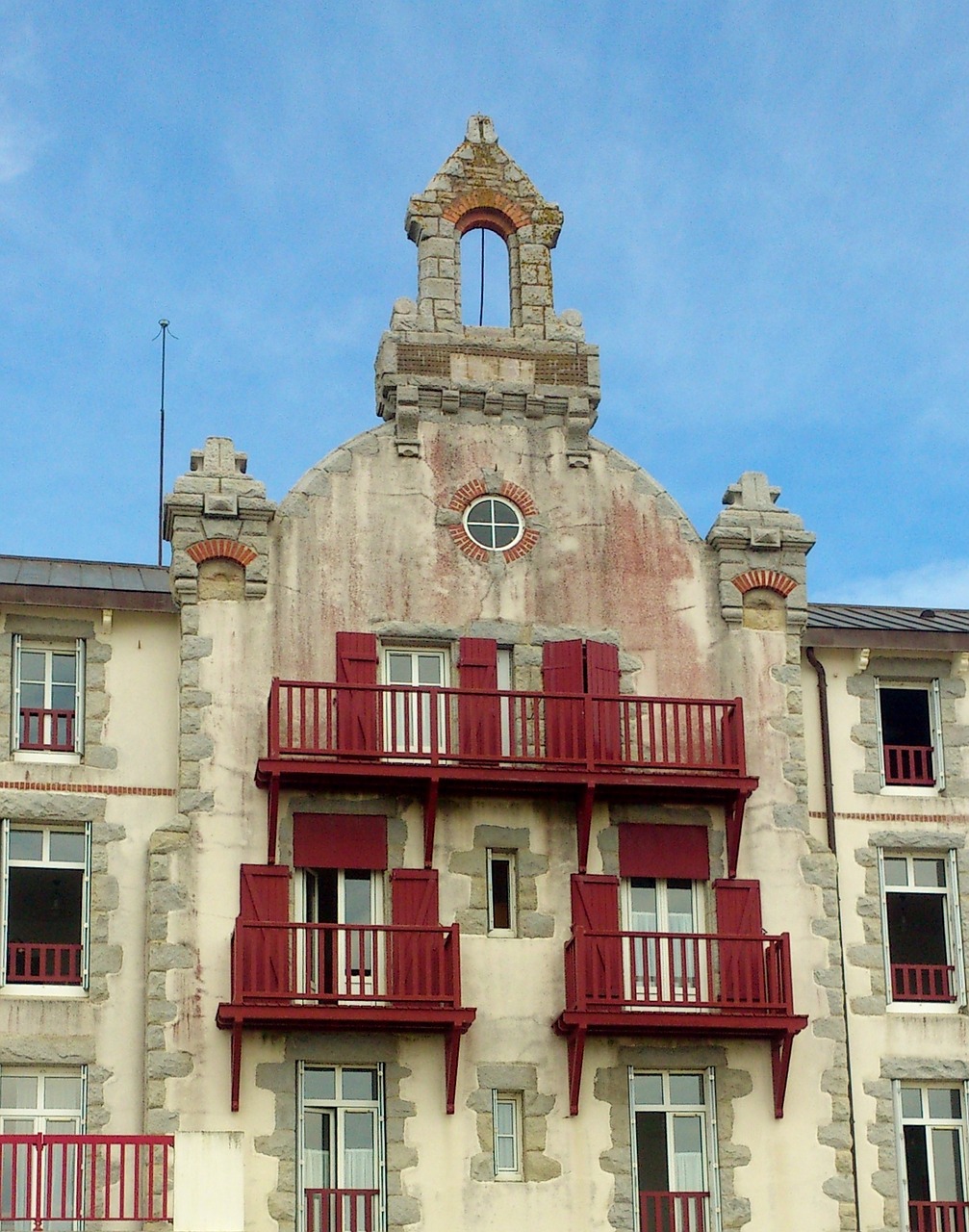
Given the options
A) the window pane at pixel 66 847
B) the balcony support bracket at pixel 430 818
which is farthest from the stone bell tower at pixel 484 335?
the window pane at pixel 66 847

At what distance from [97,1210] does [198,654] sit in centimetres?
808

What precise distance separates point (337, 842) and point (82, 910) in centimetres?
377

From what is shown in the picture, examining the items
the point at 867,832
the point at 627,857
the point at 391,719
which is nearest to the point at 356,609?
the point at 391,719

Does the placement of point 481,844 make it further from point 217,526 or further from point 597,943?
point 217,526

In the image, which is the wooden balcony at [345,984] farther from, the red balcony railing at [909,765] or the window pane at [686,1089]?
the red balcony railing at [909,765]

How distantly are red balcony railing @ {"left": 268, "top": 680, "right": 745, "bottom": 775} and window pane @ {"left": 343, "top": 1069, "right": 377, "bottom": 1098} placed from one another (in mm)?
4482

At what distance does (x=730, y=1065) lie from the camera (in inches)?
1415

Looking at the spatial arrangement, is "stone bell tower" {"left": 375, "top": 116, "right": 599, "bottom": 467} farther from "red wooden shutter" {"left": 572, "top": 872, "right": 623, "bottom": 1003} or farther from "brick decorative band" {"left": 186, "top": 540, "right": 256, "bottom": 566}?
"red wooden shutter" {"left": 572, "top": 872, "right": 623, "bottom": 1003}

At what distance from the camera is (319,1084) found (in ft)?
115

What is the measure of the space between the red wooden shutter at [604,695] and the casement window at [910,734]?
4.68 m

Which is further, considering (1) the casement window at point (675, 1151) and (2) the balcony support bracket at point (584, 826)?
(2) the balcony support bracket at point (584, 826)

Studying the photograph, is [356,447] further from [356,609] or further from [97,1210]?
[97,1210]

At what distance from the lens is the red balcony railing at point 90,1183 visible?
3205cm

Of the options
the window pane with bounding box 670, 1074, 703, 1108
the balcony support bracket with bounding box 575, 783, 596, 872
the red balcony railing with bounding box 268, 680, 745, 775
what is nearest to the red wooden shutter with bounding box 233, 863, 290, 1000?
the red balcony railing with bounding box 268, 680, 745, 775
